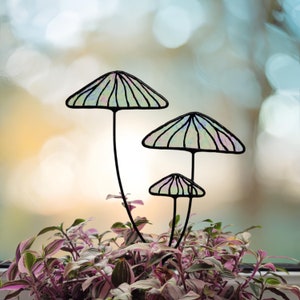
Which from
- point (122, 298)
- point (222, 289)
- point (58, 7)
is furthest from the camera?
point (58, 7)

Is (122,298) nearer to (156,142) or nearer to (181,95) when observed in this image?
(156,142)

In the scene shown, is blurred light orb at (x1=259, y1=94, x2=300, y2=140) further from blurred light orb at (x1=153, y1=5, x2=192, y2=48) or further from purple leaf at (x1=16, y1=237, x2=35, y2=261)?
purple leaf at (x1=16, y1=237, x2=35, y2=261)

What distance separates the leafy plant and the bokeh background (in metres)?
0.30

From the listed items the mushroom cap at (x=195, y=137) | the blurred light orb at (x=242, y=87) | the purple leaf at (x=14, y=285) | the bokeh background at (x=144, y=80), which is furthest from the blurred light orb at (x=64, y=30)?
the purple leaf at (x=14, y=285)

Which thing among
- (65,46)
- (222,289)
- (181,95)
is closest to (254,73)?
(181,95)

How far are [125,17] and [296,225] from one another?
0.70 metres

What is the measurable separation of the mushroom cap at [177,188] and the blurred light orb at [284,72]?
1.60 ft

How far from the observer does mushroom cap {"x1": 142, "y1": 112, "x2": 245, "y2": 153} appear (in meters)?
0.95

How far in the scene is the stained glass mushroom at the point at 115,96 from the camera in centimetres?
96

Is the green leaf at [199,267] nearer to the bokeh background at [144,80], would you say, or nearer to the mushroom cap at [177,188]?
the mushroom cap at [177,188]

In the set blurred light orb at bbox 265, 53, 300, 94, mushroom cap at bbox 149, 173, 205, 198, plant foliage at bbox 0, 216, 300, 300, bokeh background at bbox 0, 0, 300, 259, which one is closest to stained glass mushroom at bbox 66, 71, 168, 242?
mushroom cap at bbox 149, 173, 205, 198

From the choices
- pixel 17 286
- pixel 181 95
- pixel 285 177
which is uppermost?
pixel 181 95

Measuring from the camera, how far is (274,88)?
4.45ft

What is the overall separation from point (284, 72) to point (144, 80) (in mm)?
364
